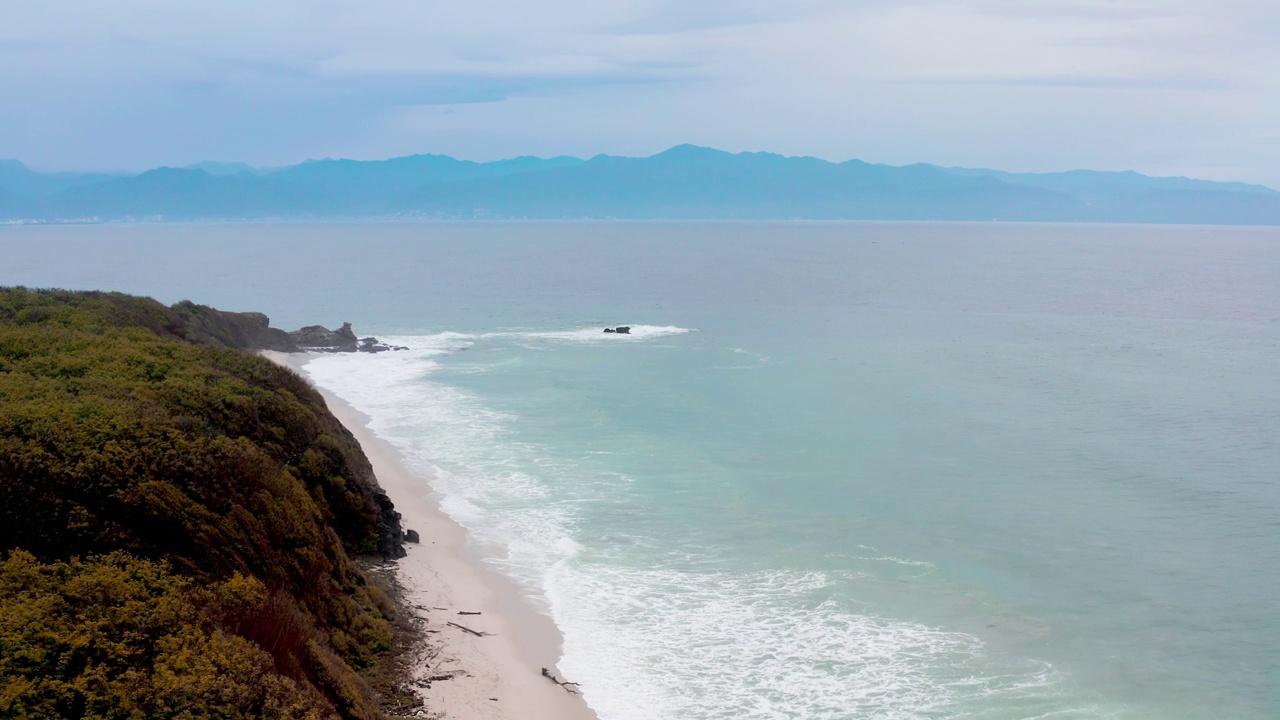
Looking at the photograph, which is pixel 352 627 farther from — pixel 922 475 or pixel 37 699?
pixel 922 475

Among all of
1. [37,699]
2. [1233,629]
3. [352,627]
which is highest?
[37,699]

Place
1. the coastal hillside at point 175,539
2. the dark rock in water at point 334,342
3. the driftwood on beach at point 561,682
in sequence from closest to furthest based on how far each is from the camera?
1. the coastal hillside at point 175,539
2. the driftwood on beach at point 561,682
3. the dark rock in water at point 334,342

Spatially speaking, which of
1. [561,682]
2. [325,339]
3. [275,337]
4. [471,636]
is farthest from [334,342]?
[561,682]

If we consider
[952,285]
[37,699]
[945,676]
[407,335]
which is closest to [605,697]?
[945,676]

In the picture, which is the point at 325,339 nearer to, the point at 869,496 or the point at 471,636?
the point at 869,496

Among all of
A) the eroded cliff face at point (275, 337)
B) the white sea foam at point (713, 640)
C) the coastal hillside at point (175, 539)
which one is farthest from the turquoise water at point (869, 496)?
the coastal hillside at point (175, 539)

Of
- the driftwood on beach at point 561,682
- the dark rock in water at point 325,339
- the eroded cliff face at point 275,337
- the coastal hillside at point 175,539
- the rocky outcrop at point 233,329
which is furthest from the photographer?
the dark rock in water at point 325,339

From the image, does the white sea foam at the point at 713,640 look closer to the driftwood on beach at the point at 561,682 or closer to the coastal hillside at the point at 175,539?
the driftwood on beach at the point at 561,682
